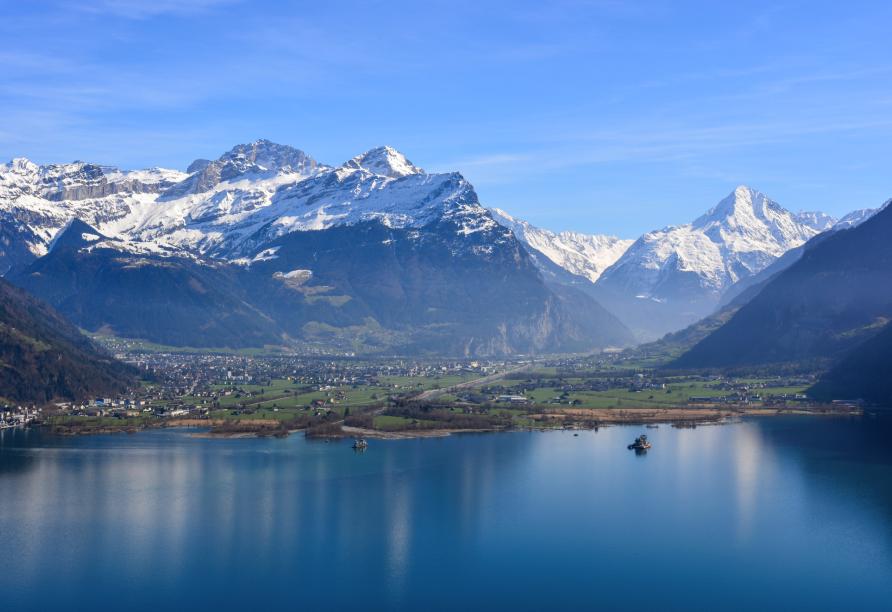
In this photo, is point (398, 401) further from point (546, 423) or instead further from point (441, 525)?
point (441, 525)

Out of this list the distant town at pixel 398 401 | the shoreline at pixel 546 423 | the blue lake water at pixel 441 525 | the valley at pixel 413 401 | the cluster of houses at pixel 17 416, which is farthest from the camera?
the distant town at pixel 398 401

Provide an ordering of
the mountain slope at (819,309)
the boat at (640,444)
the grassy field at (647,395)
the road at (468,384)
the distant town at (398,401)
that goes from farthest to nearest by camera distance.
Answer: the mountain slope at (819,309) → the road at (468,384) → the grassy field at (647,395) → the distant town at (398,401) → the boat at (640,444)

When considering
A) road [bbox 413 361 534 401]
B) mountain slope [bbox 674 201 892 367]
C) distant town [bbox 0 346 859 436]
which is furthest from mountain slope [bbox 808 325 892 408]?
road [bbox 413 361 534 401]

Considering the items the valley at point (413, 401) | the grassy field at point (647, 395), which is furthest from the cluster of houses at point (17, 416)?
the grassy field at point (647, 395)

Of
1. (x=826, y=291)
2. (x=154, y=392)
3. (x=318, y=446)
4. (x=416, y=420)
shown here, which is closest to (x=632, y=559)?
(x=318, y=446)

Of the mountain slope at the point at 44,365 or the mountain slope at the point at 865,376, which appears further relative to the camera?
the mountain slope at the point at 865,376

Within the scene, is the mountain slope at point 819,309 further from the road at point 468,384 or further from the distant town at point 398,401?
the road at point 468,384

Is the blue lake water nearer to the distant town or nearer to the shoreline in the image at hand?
the shoreline
